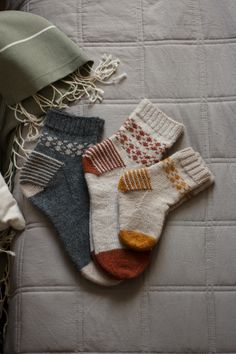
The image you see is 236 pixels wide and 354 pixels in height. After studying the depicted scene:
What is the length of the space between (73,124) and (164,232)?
1.08 ft

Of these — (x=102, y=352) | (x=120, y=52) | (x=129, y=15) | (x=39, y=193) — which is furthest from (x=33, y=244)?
(x=129, y=15)

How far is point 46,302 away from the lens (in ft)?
3.40

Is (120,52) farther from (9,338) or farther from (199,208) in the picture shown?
(9,338)

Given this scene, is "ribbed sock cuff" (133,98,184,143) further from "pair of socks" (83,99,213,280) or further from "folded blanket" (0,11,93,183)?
"folded blanket" (0,11,93,183)

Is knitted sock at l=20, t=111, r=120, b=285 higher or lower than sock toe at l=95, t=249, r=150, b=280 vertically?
higher

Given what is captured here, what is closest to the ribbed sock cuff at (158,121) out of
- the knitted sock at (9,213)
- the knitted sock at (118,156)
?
the knitted sock at (118,156)

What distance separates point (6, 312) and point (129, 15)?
2.57 feet

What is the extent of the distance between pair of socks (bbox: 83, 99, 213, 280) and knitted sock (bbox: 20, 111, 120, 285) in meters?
0.03

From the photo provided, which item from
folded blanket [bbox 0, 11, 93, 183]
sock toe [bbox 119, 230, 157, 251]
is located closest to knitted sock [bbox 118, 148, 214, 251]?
sock toe [bbox 119, 230, 157, 251]

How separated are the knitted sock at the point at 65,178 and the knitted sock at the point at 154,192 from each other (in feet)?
0.30

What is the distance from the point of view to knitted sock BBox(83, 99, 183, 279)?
1.09 meters

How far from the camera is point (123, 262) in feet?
3.45

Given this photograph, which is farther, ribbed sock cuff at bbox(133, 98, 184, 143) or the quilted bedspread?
ribbed sock cuff at bbox(133, 98, 184, 143)

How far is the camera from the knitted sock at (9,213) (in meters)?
1.08
